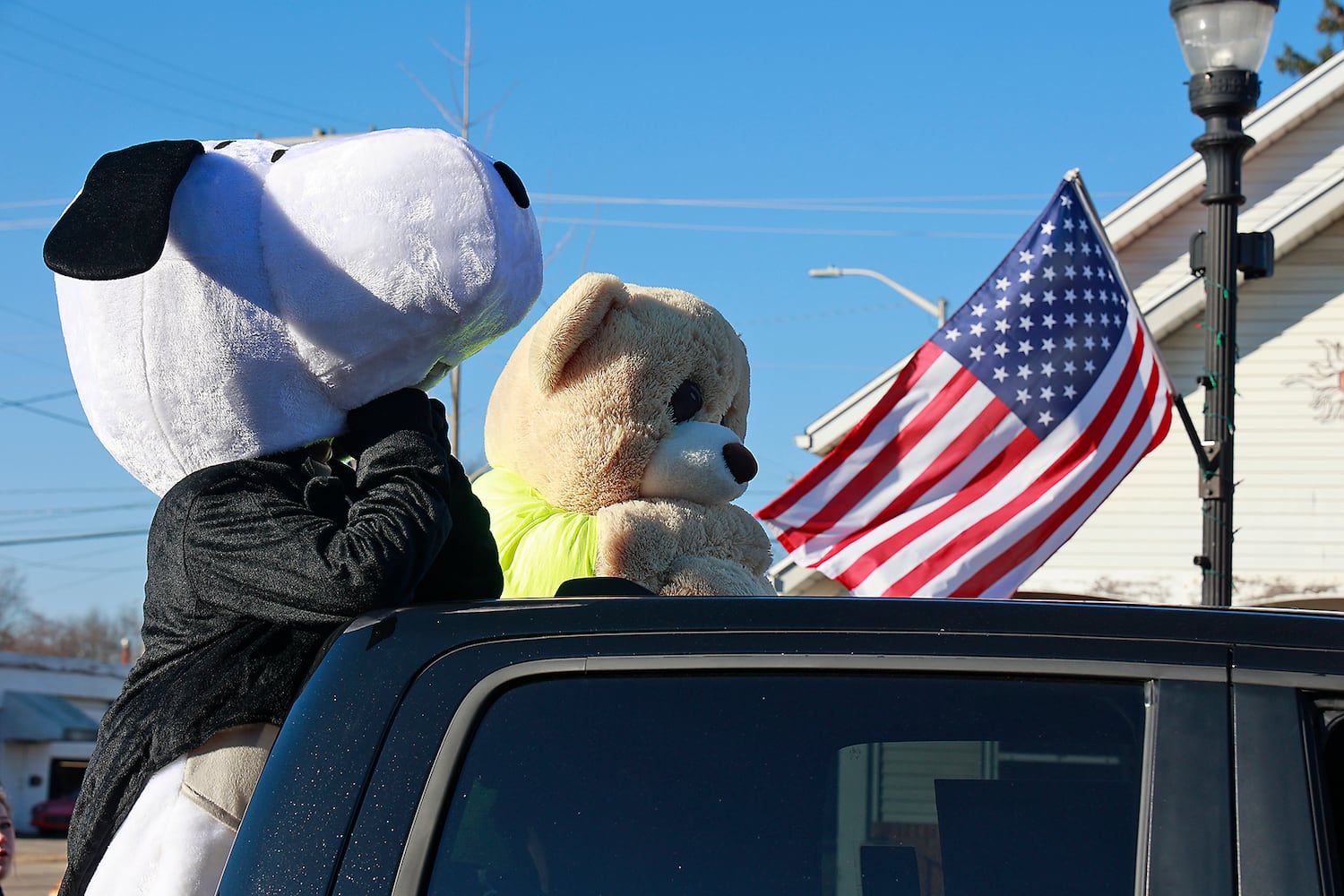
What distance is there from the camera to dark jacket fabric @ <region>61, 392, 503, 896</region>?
7.27ft

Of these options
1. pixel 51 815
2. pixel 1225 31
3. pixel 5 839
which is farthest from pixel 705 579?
pixel 51 815

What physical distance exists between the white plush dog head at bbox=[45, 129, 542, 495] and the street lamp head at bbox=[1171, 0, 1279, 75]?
146 inches

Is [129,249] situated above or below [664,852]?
above

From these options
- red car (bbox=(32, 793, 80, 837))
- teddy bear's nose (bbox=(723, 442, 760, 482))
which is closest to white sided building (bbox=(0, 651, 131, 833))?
red car (bbox=(32, 793, 80, 837))

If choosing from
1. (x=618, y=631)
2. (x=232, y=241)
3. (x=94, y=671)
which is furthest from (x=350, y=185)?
(x=94, y=671)

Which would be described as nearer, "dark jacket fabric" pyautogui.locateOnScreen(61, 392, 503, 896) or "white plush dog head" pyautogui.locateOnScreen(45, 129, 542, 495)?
"dark jacket fabric" pyautogui.locateOnScreen(61, 392, 503, 896)

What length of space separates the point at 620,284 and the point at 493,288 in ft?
4.80

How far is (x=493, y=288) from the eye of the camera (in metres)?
2.70

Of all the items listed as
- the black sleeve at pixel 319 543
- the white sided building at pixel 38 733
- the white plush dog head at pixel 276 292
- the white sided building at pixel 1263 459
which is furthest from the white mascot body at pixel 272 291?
the white sided building at pixel 38 733

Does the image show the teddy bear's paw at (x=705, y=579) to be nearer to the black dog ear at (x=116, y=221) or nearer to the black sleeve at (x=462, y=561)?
the black sleeve at (x=462, y=561)

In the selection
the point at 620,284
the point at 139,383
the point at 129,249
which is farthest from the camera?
the point at 620,284

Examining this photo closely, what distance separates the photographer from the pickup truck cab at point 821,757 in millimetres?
1633

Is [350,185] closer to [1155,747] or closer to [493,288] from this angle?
[493,288]

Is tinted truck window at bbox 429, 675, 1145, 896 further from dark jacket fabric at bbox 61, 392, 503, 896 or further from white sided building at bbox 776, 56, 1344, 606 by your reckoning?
white sided building at bbox 776, 56, 1344, 606
